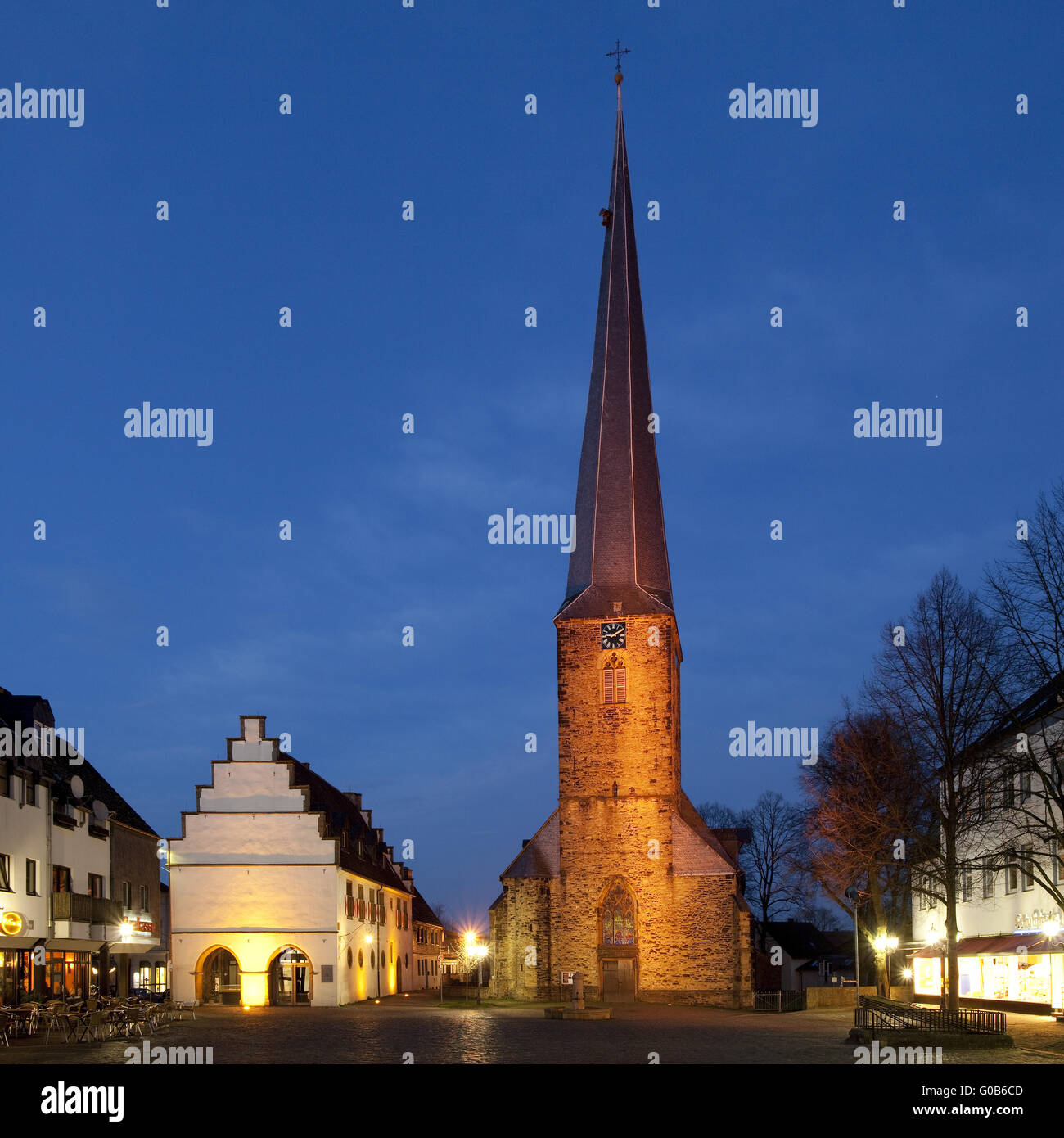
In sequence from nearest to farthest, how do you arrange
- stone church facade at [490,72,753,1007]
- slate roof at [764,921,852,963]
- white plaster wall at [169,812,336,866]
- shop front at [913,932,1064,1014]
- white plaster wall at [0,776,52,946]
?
white plaster wall at [0,776,52,946] < shop front at [913,932,1064,1014] < white plaster wall at [169,812,336,866] < stone church facade at [490,72,753,1007] < slate roof at [764,921,852,963]

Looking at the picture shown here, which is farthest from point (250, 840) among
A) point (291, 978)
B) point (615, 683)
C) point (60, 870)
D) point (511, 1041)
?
point (511, 1041)

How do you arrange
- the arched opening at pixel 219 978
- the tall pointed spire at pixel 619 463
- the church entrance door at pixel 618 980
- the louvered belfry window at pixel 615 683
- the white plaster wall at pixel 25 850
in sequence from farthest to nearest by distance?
1. the tall pointed spire at pixel 619 463
2. the louvered belfry window at pixel 615 683
3. the church entrance door at pixel 618 980
4. the arched opening at pixel 219 978
5. the white plaster wall at pixel 25 850

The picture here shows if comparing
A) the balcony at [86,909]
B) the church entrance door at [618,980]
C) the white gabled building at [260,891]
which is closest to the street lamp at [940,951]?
the church entrance door at [618,980]

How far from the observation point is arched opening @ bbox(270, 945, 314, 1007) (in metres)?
49.6

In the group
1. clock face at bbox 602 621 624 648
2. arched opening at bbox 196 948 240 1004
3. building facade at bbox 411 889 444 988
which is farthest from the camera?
building facade at bbox 411 889 444 988

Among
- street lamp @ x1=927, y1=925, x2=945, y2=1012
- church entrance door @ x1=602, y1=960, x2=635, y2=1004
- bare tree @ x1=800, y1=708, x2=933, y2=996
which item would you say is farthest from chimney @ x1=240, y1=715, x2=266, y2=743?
street lamp @ x1=927, y1=925, x2=945, y2=1012

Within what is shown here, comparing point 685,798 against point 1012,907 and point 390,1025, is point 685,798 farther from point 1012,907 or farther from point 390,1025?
point 390,1025

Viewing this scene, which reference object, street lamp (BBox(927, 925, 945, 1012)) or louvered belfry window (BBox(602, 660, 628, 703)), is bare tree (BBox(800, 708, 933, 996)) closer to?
street lamp (BBox(927, 925, 945, 1012))

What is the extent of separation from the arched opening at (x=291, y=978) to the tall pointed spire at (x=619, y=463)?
672 inches

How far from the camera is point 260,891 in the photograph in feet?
165

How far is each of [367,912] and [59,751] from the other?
56.0 ft

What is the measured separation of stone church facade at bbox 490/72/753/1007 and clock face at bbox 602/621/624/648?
78mm

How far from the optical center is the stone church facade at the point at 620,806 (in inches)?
1997

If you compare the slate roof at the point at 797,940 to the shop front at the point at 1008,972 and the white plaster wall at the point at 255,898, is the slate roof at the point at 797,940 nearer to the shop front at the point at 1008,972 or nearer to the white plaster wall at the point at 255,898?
the shop front at the point at 1008,972
